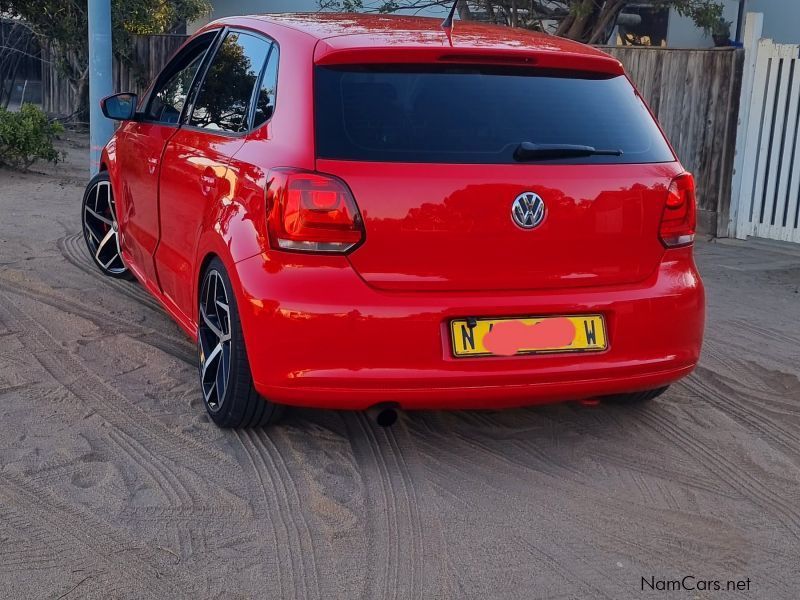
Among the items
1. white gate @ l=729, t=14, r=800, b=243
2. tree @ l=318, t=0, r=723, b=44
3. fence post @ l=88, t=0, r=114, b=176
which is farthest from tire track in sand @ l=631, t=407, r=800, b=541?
tree @ l=318, t=0, r=723, b=44

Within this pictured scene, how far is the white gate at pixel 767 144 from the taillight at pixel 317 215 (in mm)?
6748

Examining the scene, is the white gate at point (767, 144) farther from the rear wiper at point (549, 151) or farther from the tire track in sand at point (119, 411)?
the tire track in sand at point (119, 411)

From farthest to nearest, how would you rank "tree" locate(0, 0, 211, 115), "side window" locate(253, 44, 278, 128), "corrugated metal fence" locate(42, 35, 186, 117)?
"corrugated metal fence" locate(42, 35, 186, 117), "tree" locate(0, 0, 211, 115), "side window" locate(253, 44, 278, 128)

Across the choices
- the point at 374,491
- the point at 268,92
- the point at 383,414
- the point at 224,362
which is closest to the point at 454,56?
the point at 268,92

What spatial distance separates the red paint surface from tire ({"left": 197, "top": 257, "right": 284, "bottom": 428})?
969 mm

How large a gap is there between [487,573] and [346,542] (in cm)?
48

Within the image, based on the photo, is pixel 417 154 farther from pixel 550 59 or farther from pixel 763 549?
pixel 763 549

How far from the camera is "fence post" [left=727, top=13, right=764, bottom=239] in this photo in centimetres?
938

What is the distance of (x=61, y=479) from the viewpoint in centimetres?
377

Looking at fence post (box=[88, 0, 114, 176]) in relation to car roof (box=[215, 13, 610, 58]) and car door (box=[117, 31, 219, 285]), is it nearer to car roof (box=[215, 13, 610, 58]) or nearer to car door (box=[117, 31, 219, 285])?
car door (box=[117, 31, 219, 285])

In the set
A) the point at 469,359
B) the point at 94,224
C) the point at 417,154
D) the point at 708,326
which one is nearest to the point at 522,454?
the point at 469,359

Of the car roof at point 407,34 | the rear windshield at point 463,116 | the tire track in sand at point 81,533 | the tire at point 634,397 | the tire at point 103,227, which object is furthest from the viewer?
the tire at point 103,227

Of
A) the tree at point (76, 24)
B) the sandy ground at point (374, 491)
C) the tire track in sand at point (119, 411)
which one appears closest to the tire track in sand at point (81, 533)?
the sandy ground at point (374, 491)

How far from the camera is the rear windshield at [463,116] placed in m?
3.74
